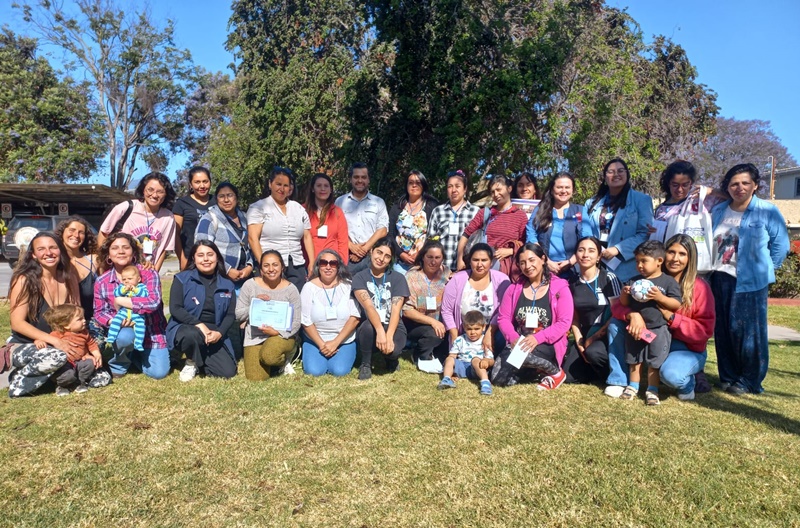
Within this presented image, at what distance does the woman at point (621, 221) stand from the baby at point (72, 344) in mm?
4713

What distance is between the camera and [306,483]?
10.5 ft

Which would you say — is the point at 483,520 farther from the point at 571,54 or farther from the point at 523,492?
the point at 571,54

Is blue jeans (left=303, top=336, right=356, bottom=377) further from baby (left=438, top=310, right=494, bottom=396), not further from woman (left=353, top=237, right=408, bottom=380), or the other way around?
baby (left=438, top=310, right=494, bottom=396)

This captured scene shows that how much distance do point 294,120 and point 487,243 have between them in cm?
1102

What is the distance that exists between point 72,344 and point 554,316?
4.21 m

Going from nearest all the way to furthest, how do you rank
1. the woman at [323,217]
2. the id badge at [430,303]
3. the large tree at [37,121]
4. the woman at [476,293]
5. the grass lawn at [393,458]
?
1. the grass lawn at [393,458]
2. the woman at [476,293]
3. the id badge at [430,303]
4. the woman at [323,217]
5. the large tree at [37,121]

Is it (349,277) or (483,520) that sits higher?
(349,277)

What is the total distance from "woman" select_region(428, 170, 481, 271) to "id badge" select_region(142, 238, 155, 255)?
2905 millimetres

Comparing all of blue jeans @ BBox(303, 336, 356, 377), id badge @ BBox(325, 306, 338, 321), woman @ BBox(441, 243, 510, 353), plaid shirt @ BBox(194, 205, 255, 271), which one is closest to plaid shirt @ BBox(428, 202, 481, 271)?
woman @ BBox(441, 243, 510, 353)

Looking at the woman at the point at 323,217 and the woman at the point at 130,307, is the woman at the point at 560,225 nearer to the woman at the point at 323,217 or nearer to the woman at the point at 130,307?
the woman at the point at 323,217

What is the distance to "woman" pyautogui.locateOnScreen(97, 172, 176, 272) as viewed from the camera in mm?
5730

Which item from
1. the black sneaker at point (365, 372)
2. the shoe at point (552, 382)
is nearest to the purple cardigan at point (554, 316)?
the shoe at point (552, 382)

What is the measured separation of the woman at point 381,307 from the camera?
18.4 feet

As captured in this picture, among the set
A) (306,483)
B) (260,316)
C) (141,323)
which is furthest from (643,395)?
(141,323)
